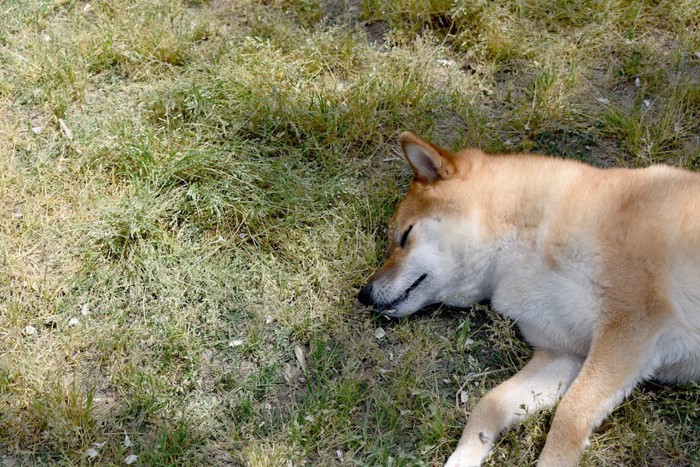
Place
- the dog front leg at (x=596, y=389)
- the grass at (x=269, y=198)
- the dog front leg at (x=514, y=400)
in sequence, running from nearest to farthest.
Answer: the dog front leg at (x=596, y=389), the dog front leg at (x=514, y=400), the grass at (x=269, y=198)

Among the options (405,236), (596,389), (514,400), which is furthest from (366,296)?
(596,389)

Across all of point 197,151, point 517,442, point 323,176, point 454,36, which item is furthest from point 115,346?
point 454,36

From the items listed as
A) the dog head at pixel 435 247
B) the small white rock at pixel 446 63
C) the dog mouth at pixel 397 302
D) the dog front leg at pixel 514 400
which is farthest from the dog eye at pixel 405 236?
the small white rock at pixel 446 63

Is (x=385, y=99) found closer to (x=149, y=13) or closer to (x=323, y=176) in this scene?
(x=323, y=176)

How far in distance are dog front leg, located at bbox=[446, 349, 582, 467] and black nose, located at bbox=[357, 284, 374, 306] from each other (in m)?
0.82

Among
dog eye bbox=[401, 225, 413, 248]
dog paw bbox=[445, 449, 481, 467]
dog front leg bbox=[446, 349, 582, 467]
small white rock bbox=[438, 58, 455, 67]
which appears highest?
small white rock bbox=[438, 58, 455, 67]

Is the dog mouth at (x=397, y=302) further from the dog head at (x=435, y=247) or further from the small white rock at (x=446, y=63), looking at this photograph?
the small white rock at (x=446, y=63)

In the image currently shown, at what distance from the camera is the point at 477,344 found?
4.05 m

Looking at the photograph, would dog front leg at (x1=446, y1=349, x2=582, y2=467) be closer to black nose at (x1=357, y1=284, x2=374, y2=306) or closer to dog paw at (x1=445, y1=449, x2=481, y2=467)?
dog paw at (x1=445, y1=449, x2=481, y2=467)

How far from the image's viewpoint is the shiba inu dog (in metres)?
3.46

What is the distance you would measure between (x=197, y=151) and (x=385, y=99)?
4.37ft

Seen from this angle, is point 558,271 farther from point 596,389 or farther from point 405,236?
point 405,236

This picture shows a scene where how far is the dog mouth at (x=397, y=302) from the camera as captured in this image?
409 cm

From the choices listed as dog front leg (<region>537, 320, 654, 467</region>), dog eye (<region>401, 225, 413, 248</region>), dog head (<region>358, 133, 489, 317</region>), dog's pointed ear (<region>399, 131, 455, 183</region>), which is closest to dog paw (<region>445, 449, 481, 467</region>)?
dog front leg (<region>537, 320, 654, 467</region>)
